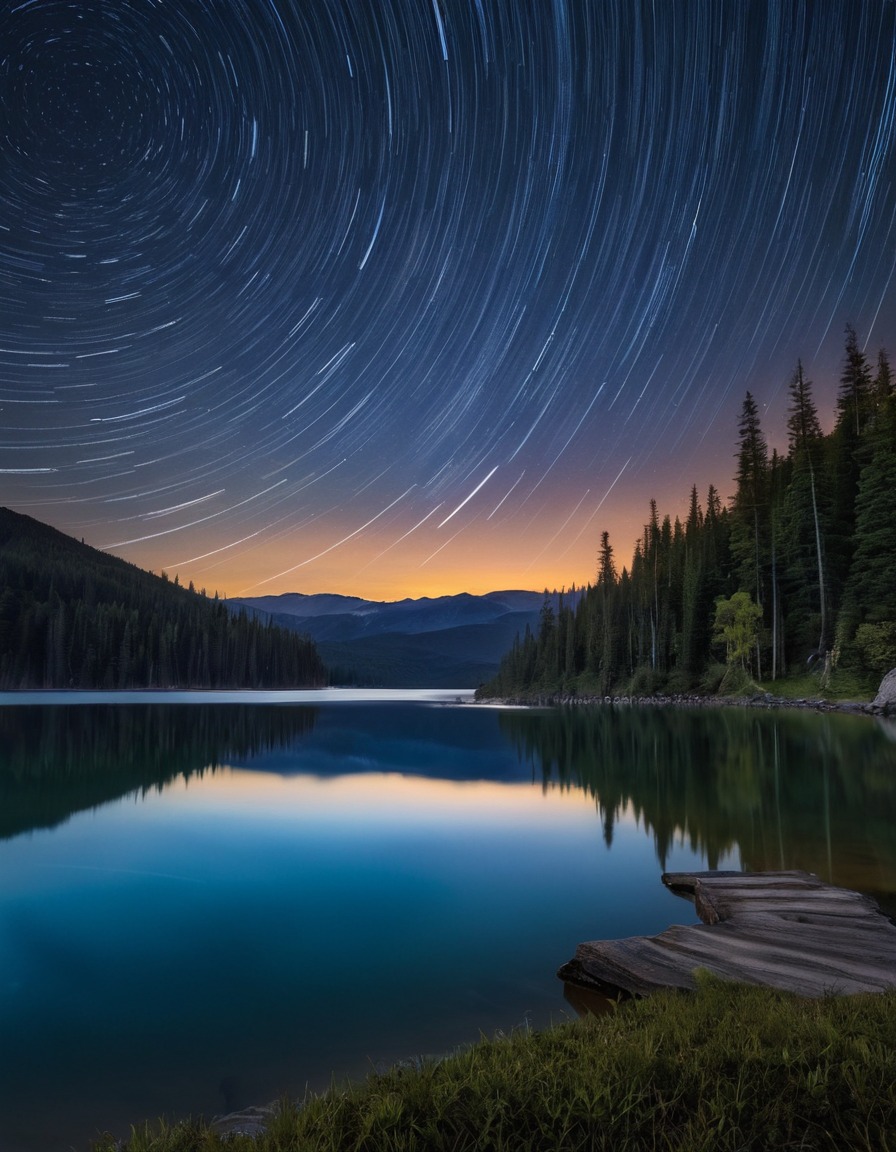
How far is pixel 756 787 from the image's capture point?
2308cm

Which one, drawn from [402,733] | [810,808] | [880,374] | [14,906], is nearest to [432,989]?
[14,906]

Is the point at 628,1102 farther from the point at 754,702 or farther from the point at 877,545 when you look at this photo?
the point at 754,702

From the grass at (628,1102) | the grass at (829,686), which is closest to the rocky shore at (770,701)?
the grass at (829,686)

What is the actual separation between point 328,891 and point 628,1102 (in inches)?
472

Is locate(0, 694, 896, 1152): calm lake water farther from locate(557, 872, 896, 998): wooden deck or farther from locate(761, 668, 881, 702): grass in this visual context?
locate(761, 668, 881, 702): grass

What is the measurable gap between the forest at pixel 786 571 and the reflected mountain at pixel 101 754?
46723 mm

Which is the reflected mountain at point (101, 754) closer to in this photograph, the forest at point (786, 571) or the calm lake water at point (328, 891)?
the calm lake water at point (328, 891)

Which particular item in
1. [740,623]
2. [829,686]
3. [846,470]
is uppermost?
[846,470]

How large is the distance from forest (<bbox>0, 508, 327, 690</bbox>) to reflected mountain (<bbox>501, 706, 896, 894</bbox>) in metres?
140

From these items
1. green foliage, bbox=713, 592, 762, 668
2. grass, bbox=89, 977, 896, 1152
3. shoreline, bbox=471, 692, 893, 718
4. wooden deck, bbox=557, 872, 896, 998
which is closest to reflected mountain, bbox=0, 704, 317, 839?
wooden deck, bbox=557, 872, 896, 998

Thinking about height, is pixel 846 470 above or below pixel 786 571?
above

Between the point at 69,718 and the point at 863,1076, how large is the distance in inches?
3008

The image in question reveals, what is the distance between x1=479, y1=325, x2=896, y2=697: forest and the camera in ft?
186

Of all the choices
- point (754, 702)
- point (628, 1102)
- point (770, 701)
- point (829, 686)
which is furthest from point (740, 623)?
point (628, 1102)
